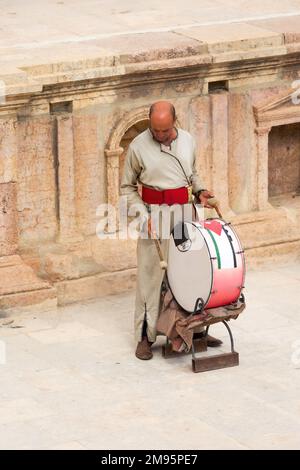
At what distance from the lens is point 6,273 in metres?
12.7

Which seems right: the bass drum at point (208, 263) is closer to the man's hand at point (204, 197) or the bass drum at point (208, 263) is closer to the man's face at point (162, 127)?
the man's hand at point (204, 197)

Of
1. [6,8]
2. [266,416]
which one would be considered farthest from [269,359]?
[6,8]

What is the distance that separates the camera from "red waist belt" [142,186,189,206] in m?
11.7

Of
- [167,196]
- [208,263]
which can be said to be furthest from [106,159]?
[208,263]

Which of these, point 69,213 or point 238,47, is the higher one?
point 238,47

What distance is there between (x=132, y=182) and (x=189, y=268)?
0.72 metres

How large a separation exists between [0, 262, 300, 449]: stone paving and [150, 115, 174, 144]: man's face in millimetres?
1530

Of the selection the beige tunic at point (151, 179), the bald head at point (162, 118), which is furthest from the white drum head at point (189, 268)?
the bald head at point (162, 118)

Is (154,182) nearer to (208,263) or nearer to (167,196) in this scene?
(167,196)

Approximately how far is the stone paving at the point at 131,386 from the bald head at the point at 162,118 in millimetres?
1582

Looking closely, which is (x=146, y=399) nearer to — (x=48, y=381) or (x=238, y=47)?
(x=48, y=381)
